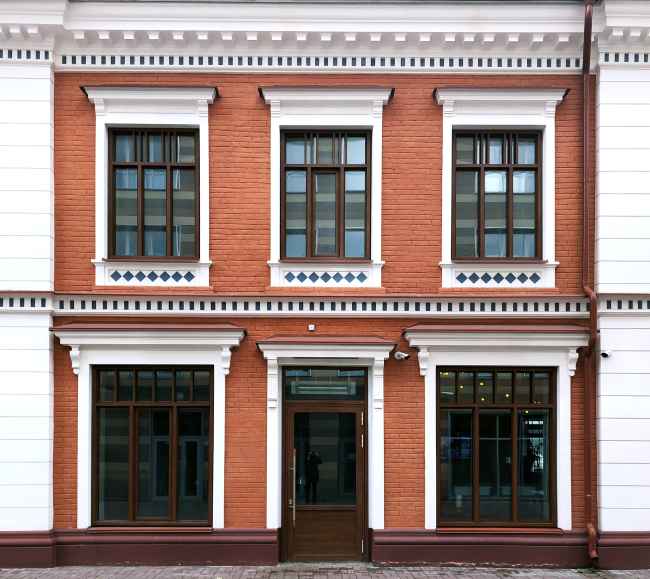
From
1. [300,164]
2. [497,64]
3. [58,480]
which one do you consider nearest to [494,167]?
[497,64]

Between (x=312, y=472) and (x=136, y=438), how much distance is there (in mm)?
2579

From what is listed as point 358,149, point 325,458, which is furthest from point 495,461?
point 358,149

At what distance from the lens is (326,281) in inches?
320

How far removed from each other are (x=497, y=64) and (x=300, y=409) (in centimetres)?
579

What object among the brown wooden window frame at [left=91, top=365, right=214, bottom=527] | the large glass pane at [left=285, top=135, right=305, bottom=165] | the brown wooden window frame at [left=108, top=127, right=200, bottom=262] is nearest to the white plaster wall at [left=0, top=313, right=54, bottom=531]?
the brown wooden window frame at [left=91, top=365, right=214, bottom=527]

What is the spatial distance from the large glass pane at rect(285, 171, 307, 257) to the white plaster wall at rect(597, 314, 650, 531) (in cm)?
444

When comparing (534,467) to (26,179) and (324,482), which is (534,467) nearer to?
(324,482)

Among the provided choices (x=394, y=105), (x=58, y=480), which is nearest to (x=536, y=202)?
(x=394, y=105)

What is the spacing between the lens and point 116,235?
8.25 meters

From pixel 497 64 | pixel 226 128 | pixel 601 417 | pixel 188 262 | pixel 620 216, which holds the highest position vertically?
pixel 497 64

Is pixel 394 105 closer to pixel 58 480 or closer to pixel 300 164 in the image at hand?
pixel 300 164

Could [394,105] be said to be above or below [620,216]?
above

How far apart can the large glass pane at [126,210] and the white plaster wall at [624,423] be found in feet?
22.5

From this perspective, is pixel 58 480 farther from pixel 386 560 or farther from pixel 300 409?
pixel 386 560
